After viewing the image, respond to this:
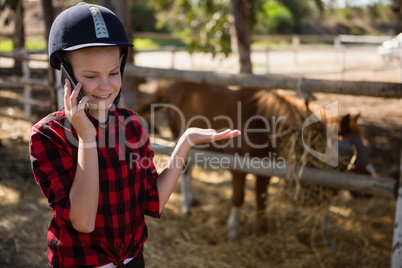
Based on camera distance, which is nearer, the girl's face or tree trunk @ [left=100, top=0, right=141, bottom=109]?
the girl's face

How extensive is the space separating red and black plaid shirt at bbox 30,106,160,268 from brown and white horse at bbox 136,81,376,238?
5.38 feet

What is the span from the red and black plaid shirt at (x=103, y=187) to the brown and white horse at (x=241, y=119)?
1639mm

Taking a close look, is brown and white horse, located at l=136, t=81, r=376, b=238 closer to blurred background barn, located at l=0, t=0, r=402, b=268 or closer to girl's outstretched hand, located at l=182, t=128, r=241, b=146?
blurred background barn, located at l=0, t=0, r=402, b=268

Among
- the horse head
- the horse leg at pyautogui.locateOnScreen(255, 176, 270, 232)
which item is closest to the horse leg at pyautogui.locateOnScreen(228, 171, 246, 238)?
the horse leg at pyautogui.locateOnScreen(255, 176, 270, 232)

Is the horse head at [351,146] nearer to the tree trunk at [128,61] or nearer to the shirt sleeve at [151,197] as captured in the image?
the shirt sleeve at [151,197]

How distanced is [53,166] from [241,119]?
7.33ft

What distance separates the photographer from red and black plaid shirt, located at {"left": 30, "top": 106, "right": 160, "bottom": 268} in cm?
120

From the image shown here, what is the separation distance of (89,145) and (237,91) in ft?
8.08

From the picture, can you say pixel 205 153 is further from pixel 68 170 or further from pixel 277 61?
pixel 277 61

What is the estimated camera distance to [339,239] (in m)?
3.37

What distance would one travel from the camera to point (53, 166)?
1203 millimetres

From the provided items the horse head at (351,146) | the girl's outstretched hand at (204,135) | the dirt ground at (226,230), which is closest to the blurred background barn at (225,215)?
the dirt ground at (226,230)

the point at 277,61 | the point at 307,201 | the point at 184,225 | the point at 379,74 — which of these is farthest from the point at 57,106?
the point at 277,61

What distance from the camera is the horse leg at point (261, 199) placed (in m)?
3.36
